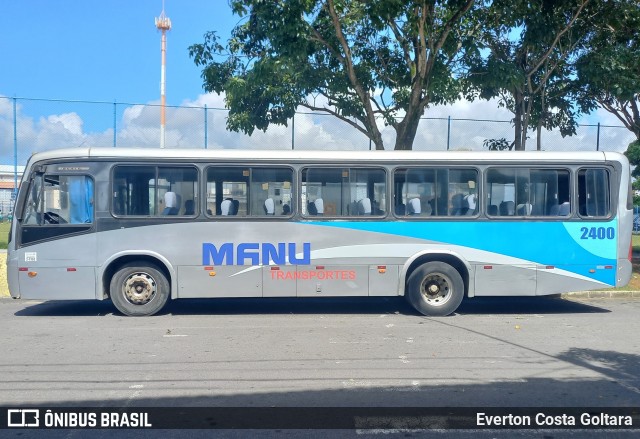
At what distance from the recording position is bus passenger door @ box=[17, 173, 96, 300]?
10.9m

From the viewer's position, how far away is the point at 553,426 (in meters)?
5.53

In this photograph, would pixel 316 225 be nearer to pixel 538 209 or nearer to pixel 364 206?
pixel 364 206

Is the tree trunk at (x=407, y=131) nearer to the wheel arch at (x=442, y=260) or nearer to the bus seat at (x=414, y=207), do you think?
the bus seat at (x=414, y=207)

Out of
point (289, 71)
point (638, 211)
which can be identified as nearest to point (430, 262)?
point (289, 71)

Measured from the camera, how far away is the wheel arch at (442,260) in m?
11.5

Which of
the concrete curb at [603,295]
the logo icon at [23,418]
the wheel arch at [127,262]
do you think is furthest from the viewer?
the concrete curb at [603,295]

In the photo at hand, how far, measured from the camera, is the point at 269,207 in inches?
448

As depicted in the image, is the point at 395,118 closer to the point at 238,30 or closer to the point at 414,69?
the point at 414,69

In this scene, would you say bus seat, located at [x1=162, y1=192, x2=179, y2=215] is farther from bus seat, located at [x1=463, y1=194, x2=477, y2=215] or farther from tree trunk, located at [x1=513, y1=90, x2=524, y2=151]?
tree trunk, located at [x1=513, y1=90, x2=524, y2=151]

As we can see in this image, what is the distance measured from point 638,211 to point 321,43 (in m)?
36.0

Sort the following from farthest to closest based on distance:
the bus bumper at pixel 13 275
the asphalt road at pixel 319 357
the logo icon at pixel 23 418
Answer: the bus bumper at pixel 13 275, the asphalt road at pixel 319 357, the logo icon at pixel 23 418

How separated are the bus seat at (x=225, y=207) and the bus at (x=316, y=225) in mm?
90

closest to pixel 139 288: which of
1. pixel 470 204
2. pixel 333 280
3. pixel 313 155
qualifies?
pixel 333 280

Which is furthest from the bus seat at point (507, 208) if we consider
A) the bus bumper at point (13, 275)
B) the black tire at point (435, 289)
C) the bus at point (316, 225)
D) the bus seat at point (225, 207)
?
the bus bumper at point (13, 275)
